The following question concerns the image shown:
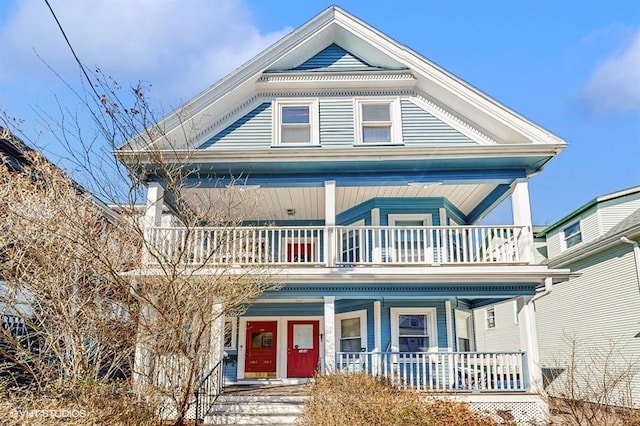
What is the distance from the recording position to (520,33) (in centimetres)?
1712

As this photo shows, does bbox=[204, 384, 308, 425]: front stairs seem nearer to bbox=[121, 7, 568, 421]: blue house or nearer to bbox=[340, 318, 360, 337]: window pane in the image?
bbox=[121, 7, 568, 421]: blue house

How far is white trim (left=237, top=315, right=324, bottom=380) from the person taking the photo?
13.5 metres

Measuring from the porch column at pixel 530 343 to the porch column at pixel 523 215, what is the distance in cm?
102

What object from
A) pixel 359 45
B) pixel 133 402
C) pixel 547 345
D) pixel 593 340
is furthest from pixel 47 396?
pixel 547 345

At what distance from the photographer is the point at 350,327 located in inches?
534

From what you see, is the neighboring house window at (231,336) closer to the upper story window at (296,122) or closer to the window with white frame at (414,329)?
the window with white frame at (414,329)

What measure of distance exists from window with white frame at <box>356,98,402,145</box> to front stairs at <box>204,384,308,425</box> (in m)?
6.80

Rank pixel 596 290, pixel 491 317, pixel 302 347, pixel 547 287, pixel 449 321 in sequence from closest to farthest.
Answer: pixel 547 287 → pixel 449 321 → pixel 302 347 → pixel 596 290 → pixel 491 317

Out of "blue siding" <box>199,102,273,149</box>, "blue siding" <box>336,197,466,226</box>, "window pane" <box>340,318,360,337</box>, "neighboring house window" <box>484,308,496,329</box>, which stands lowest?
"window pane" <box>340,318,360,337</box>

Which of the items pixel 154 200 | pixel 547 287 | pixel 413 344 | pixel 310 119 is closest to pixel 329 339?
pixel 413 344

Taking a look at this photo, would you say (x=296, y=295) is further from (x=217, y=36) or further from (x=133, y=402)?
(x=217, y=36)

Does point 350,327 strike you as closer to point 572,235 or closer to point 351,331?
point 351,331

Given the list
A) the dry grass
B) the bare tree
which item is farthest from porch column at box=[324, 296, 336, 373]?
the dry grass

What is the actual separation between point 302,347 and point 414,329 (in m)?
3.23
